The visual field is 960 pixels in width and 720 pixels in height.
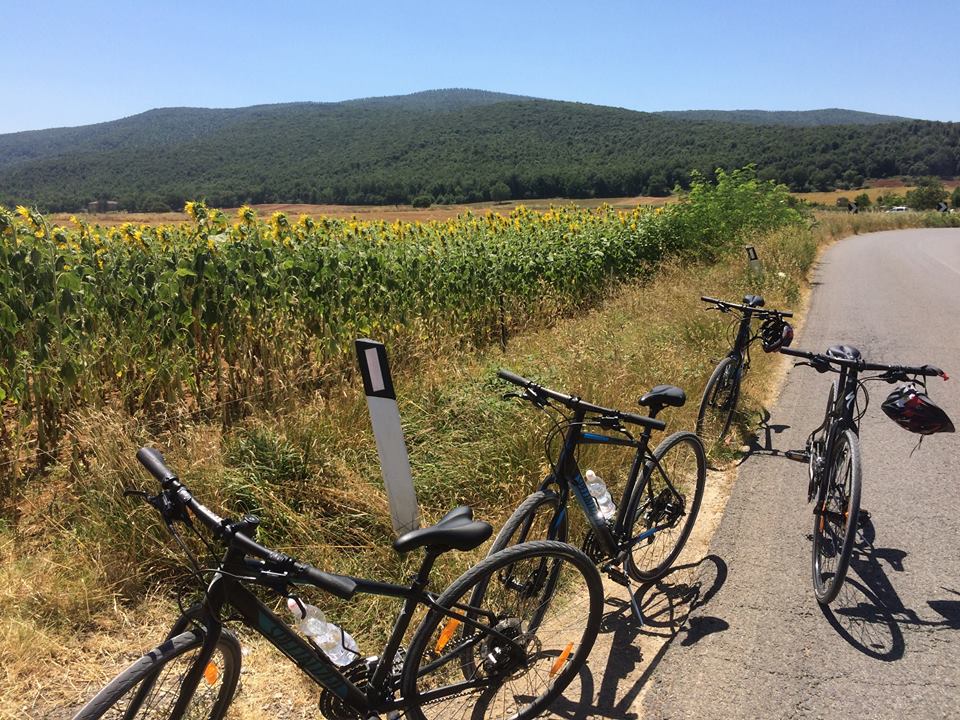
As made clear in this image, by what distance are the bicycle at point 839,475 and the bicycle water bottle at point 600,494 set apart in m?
1.10

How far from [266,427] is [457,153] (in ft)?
319

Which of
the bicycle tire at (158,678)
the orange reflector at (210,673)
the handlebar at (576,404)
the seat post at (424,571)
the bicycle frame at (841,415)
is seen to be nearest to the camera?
the bicycle tire at (158,678)

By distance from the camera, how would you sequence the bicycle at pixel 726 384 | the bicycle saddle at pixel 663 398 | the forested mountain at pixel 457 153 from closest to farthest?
the bicycle saddle at pixel 663 398
the bicycle at pixel 726 384
the forested mountain at pixel 457 153

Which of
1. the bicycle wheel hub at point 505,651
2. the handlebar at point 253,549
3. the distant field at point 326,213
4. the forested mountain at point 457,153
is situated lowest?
the bicycle wheel hub at point 505,651

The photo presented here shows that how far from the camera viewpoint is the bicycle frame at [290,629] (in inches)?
75.4

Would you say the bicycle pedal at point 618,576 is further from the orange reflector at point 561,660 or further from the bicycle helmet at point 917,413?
the bicycle helmet at point 917,413

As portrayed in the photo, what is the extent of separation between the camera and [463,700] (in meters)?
2.63

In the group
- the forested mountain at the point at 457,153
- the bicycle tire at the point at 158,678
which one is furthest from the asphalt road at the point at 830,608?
the forested mountain at the point at 457,153

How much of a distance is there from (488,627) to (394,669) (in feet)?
1.16

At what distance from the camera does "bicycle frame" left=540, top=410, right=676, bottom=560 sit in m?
2.99

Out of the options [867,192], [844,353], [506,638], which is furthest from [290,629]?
[867,192]

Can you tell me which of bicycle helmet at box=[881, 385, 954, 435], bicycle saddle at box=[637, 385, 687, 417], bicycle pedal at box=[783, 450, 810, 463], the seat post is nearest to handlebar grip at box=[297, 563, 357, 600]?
the seat post

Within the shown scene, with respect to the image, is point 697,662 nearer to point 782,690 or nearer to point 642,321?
point 782,690

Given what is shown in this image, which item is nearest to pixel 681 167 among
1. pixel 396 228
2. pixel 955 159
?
pixel 955 159
